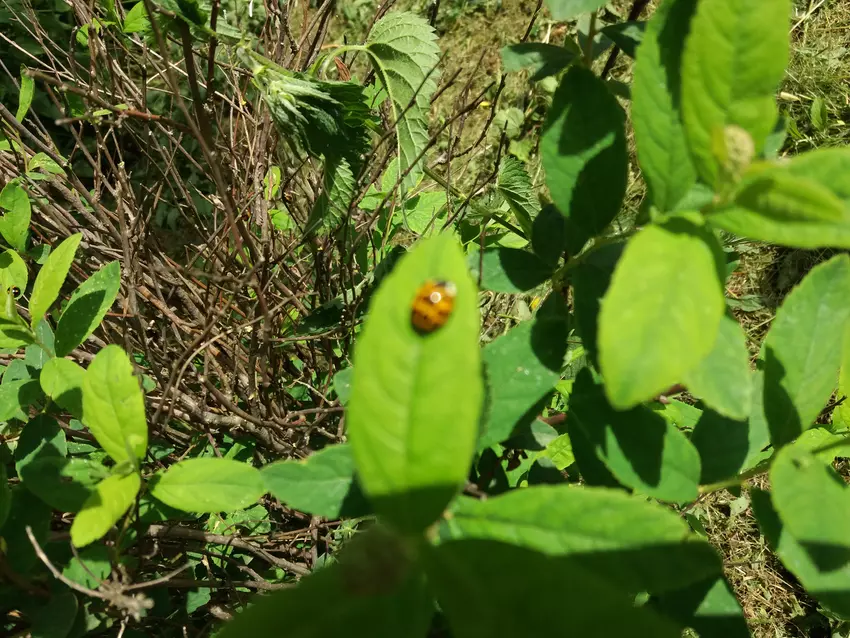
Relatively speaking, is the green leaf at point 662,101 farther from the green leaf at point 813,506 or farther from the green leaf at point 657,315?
the green leaf at point 813,506

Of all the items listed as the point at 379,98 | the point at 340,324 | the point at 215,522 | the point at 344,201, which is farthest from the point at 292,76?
the point at 215,522

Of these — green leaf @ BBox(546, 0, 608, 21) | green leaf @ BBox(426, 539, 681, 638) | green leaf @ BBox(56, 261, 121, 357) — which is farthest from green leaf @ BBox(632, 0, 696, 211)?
green leaf @ BBox(56, 261, 121, 357)

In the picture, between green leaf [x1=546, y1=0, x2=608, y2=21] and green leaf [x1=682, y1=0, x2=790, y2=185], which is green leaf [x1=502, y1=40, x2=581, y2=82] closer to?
green leaf [x1=546, y1=0, x2=608, y2=21]

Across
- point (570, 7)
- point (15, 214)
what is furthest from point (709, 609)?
point (15, 214)

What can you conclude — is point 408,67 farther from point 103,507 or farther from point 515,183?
point 103,507

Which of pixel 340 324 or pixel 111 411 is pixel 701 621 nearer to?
pixel 111 411

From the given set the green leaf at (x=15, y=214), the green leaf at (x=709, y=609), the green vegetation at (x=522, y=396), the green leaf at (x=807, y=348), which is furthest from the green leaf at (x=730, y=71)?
the green leaf at (x=15, y=214)
